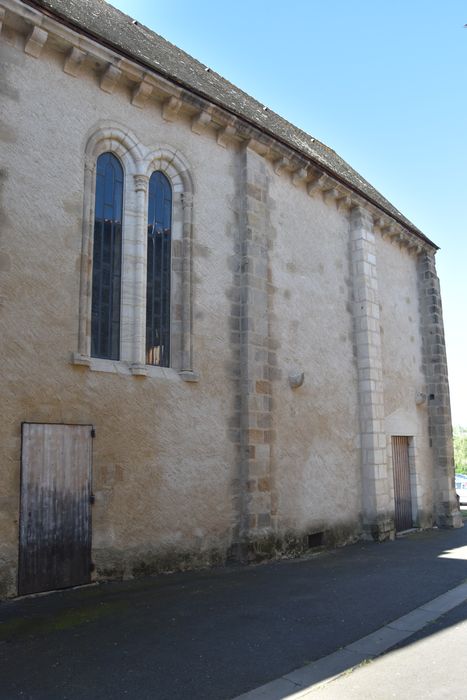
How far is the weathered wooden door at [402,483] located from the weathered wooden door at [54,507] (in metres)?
7.86

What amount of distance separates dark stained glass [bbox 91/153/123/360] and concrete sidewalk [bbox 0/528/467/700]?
306 cm

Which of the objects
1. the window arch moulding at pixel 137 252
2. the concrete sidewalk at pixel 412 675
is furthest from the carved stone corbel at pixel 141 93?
the concrete sidewalk at pixel 412 675

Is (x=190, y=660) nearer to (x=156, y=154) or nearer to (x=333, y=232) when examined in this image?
(x=156, y=154)

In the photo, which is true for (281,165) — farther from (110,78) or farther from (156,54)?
(110,78)

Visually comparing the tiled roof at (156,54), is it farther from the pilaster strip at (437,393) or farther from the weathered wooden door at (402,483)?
the weathered wooden door at (402,483)

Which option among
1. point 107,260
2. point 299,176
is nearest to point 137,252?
point 107,260

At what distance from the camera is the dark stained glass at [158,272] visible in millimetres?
8148

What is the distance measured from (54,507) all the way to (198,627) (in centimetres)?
231

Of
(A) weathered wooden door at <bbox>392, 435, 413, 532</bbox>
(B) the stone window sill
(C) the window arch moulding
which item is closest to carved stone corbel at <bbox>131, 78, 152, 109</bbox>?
(C) the window arch moulding

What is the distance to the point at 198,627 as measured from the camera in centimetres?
533

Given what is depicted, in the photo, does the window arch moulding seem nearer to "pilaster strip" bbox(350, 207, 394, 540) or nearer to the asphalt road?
the asphalt road

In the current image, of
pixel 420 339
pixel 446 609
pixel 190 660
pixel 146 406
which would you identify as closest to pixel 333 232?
pixel 420 339

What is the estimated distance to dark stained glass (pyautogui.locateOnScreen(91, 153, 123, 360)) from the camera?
24.8 feet

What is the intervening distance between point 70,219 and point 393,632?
586 centimetres
